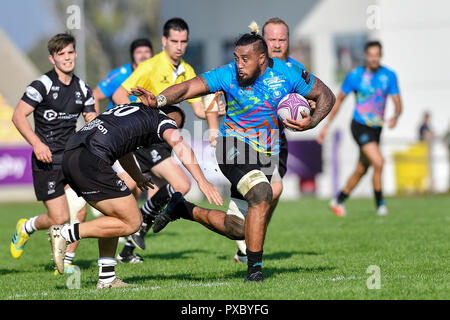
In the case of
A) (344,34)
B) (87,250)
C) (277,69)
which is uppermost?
(344,34)

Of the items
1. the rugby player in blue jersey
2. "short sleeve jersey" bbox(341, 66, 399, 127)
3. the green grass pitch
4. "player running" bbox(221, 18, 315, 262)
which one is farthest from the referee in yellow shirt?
"short sleeve jersey" bbox(341, 66, 399, 127)

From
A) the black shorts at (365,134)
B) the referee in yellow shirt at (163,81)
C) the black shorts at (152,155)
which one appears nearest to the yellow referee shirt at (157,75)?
the referee in yellow shirt at (163,81)

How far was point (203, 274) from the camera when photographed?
820 centimetres

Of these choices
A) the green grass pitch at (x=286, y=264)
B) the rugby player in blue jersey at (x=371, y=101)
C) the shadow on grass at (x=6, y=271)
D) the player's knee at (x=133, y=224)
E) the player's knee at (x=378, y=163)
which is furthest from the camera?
the rugby player in blue jersey at (x=371, y=101)

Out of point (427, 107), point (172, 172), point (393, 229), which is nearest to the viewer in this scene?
point (172, 172)

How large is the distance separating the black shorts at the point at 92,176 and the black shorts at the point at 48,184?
203cm

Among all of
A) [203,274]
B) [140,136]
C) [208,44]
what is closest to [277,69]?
[140,136]

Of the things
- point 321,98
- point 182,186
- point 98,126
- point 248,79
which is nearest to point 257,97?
point 248,79

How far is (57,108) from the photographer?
8.96m

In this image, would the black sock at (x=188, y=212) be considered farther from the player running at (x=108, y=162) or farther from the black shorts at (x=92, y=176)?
the black shorts at (x=92, y=176)

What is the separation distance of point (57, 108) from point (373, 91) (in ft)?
21.7

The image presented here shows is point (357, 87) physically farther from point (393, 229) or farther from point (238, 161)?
point (238, 161)

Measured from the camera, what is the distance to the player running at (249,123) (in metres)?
7.23

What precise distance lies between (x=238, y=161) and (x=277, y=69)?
0.91 metres
